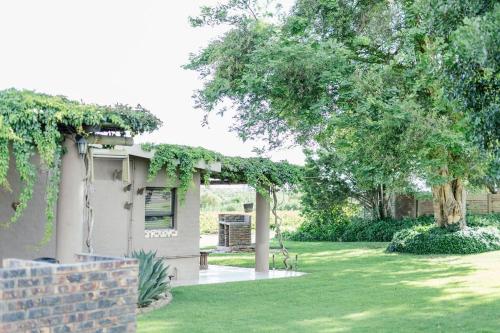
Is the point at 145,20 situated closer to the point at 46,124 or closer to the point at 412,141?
the point at 412,141

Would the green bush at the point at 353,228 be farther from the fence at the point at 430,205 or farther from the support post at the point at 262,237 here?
the support post at the point at 262,237

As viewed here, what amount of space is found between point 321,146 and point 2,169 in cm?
2420

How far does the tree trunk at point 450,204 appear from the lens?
2523cm

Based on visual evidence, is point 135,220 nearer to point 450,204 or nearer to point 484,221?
point 450,204

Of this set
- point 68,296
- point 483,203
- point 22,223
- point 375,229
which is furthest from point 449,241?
point 68,296

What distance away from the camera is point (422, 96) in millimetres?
19766

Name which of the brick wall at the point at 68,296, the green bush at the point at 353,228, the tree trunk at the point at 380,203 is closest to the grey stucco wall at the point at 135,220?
the brick wall at the point at 68,296

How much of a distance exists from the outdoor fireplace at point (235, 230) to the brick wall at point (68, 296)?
19.5 meters

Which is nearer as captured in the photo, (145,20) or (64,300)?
(64,300)

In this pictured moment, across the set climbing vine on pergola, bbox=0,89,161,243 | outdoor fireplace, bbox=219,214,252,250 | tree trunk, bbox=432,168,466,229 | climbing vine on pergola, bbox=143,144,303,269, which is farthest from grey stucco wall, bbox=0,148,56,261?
tree trunk, bbox=432,168,466,229

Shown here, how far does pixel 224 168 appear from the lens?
1761 centimetres

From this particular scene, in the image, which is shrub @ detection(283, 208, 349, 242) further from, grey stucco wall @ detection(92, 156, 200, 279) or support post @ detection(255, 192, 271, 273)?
grey stucco wall @ detection(92, 156, 200, 279)

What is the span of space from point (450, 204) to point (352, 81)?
27.0ft

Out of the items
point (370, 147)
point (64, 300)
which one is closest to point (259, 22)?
point (370, 147)
